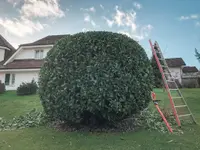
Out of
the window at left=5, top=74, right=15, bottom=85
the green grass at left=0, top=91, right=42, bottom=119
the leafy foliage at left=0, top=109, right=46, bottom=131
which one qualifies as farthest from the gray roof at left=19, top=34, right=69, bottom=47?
the leafy foliage at left=0, top=109, right=46, bottom=131

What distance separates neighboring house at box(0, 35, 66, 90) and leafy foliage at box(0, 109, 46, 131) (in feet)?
42.1

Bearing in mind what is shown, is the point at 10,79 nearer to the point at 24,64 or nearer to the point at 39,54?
the point at 24,64

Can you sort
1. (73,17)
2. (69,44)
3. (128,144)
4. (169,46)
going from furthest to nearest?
(169,46)
(73,17)
(69,44)
(128,144)

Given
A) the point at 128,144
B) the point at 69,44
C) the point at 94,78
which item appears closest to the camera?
the point at 128,144

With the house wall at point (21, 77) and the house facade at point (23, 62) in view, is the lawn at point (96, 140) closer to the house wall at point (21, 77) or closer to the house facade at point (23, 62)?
the house facade at point (23, 62)

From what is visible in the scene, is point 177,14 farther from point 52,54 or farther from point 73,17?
point 52,54

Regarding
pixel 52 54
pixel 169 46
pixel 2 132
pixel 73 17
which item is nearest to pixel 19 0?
pixel 73 17

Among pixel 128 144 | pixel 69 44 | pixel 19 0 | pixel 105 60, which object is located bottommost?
pixel 128 144

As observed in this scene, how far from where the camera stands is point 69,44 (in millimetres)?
5840

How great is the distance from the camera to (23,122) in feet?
23.9

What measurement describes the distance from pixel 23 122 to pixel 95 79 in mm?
3939

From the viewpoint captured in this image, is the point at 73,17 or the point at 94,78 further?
the point at 73,17

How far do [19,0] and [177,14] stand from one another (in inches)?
404

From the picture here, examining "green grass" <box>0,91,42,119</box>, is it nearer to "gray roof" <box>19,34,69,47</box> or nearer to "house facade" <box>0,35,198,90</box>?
"house facade" <box>0,35,198,90</box>
